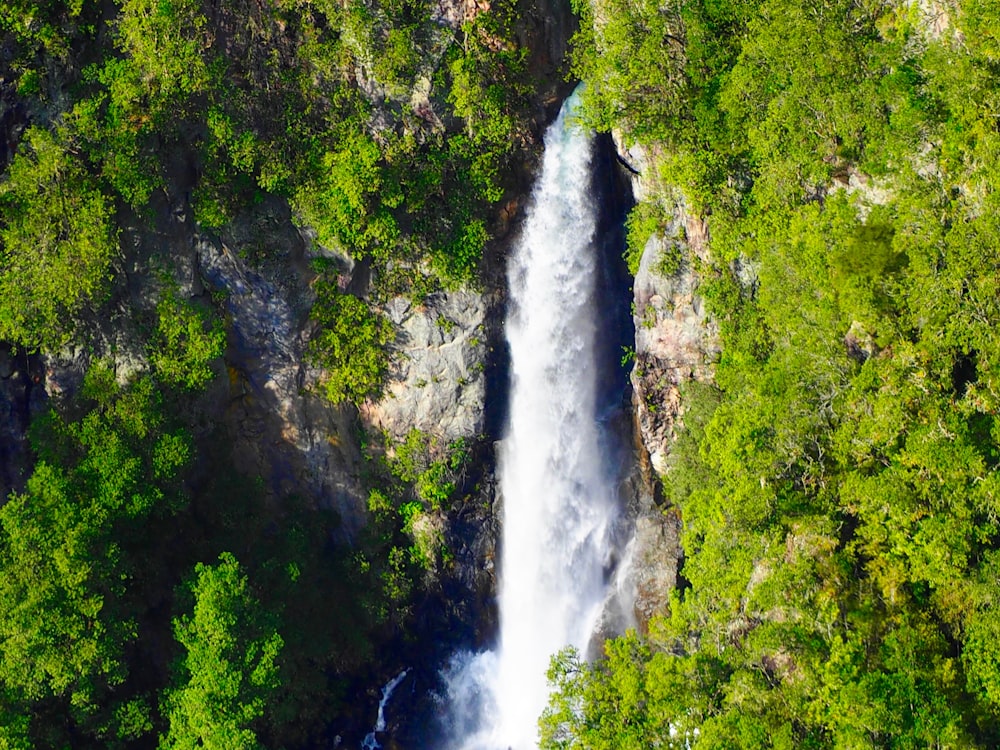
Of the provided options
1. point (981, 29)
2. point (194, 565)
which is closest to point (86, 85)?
point (194, 565)

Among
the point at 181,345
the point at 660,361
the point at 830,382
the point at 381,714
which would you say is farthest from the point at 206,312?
the point at 830,382

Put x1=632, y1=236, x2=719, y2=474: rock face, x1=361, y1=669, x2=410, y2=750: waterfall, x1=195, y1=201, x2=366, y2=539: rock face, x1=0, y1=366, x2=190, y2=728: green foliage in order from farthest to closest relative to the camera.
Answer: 1. x1=361, y1=669, x2=410, y2=750: waterfall
2. x1=195, y1=201, x2=366, y2=539: rock face
3. x1=632, y1=236, x2=719, y2=474: rock face
4. x1=0, y1=366, x2=190, y2=728: green foliage

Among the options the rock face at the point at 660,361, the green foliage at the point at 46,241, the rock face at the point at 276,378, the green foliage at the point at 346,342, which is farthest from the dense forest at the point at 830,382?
the green foliage at the point at 46,241

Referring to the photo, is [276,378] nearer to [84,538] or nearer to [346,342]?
[346,342]

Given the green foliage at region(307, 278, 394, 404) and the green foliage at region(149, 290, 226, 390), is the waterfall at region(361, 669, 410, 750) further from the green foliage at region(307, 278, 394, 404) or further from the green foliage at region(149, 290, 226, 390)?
the green foliage at region(149, 290, 226, 390)

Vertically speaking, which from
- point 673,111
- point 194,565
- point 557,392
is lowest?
point 194,565

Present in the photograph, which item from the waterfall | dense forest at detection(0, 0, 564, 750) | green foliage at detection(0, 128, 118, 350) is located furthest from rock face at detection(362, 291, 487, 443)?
green foliage at detection(0, 128, 118, 350)

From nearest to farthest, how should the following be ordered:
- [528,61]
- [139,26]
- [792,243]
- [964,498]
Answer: [964,498] → [792,243] → [139,26] → [528,61]

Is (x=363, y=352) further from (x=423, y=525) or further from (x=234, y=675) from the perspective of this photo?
(x=234, y=675)
